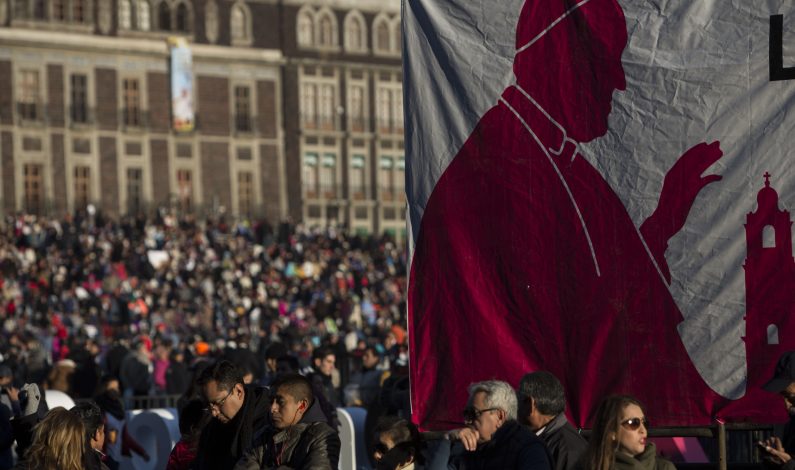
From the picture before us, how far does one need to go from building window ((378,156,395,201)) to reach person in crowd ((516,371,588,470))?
206 feet

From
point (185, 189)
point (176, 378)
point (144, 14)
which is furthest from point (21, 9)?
point (176, 378)

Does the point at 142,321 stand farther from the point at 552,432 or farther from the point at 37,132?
the point at 552,432

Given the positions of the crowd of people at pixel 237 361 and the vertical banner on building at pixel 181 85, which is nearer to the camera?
the crowd of people at pixel 237 361

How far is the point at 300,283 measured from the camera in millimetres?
46812

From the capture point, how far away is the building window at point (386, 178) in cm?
7031

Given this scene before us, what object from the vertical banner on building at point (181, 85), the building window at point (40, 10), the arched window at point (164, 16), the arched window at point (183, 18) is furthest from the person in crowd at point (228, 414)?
the arched window at point (183, 18)

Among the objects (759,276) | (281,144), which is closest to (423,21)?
(759,276)

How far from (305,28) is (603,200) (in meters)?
61.5

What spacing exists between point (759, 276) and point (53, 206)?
5425 centimetres

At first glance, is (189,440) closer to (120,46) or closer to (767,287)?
(767,287)

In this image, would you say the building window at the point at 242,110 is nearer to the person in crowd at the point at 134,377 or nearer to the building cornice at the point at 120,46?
the building cornice at the point at 120,46

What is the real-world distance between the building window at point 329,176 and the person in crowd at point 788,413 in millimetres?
60994

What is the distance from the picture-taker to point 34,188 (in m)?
60.6

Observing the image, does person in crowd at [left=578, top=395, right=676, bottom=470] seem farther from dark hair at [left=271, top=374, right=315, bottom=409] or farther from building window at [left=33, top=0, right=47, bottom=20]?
building window at [left=33, top=0, right=47, bottom=20]
